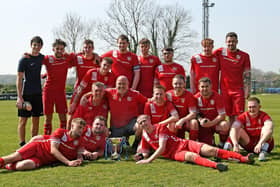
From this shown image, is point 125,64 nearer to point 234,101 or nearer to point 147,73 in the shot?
point 147,73

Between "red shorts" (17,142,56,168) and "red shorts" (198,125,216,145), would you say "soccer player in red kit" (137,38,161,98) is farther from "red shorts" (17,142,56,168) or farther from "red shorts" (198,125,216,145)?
"red shorts" (17,142,56,168)

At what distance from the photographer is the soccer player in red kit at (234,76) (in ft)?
21.3

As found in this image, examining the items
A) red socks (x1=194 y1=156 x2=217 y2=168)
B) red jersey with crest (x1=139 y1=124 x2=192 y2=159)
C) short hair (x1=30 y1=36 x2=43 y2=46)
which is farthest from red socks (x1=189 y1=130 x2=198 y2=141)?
short hair (x1=30 y1=36 x2=43 y2=46)

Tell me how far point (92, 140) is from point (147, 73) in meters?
2.06

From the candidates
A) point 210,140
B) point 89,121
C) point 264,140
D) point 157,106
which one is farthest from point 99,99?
point 264,140

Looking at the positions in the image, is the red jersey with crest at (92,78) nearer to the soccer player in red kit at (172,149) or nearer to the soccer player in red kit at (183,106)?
the soccer player in red kit at (183,106)

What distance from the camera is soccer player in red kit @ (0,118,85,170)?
15.2 ft

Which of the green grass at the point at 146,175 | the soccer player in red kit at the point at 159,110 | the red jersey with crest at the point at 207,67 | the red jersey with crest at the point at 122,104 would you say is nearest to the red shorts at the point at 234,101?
the red jersey with crest at the point at 207,67

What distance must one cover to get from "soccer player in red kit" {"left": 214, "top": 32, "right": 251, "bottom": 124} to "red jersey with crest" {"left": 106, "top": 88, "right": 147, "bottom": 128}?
5.72 ft

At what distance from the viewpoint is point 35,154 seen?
190 inches

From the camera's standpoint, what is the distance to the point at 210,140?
6051mm

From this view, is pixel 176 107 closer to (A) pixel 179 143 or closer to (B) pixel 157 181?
(A) pixel 179 143

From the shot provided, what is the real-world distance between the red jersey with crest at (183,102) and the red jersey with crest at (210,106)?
0.52 feet

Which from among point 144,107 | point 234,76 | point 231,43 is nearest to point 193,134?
point 144,107
